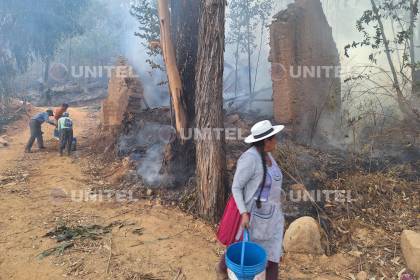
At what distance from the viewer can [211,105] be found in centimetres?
558

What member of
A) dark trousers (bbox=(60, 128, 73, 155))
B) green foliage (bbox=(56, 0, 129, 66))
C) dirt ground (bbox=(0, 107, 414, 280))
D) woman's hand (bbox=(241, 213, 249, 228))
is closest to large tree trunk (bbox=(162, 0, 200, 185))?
dirt ground (bbox=(0, 107, 414, 280))

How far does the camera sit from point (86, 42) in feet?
94.6

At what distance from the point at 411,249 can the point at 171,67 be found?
4.58 meters

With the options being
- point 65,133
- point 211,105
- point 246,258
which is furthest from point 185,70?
point 65,133

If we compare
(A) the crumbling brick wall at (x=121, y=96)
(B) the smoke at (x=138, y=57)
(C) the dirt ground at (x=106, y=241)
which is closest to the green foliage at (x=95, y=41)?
(B) the smoke at (x=138, y=57)

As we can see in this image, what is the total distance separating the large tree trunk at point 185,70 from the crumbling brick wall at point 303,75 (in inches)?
110

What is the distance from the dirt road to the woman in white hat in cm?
127

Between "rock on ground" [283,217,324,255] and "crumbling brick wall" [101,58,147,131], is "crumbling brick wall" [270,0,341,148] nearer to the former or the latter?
"crumbling brick wall" [101,58,147,131]

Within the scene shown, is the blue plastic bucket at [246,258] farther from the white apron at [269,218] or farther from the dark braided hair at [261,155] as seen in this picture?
the dark braided hair at [261,155]

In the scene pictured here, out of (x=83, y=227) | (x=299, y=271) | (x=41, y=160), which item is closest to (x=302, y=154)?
(x=299, y=271)

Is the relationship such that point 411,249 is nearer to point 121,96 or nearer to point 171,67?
point 171,67

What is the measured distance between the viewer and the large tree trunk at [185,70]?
6846 millimetres

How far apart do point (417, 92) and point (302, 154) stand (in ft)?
9.51

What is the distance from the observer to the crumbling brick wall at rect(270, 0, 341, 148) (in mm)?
8844
